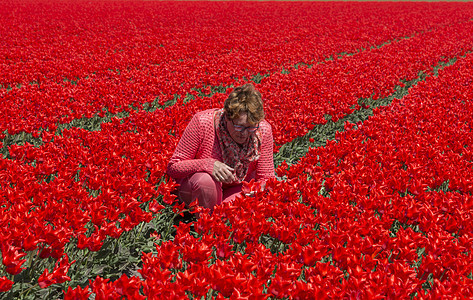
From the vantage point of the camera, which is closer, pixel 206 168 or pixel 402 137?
pixel 206 168

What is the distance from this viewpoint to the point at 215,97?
743 cm

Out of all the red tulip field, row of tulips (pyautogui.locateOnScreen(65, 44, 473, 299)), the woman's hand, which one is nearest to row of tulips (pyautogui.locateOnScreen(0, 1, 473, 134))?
the red tulip field

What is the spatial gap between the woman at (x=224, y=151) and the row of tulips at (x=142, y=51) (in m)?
2.66

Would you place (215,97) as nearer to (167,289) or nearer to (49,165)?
(49,165)

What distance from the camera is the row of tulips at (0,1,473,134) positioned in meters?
6.49

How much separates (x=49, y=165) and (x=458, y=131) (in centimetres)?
580

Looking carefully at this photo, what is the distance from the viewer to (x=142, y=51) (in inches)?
497

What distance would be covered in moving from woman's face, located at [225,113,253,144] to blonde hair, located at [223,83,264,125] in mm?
38

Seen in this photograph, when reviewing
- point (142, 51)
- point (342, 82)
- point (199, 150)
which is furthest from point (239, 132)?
point (142, 51)

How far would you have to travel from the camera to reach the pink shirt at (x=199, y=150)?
336 cm

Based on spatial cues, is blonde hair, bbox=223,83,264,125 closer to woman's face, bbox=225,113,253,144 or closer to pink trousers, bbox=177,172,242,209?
woman's face, bbox=225,113,253,144

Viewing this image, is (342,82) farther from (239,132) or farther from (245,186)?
(245,186)

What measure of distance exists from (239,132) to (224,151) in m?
0.37

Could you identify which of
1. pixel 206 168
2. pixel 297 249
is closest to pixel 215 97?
pixel 206 168
